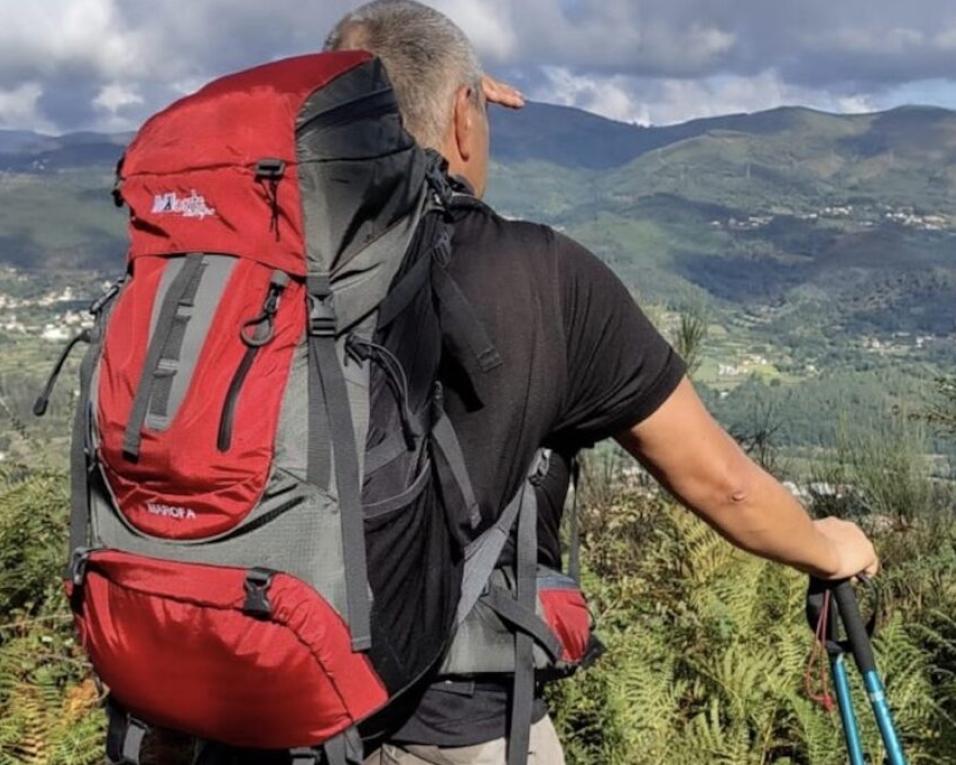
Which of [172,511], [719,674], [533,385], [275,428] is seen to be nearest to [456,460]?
[533,385]

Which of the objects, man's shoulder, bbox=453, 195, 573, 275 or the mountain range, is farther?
the mountain range

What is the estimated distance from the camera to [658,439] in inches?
64.1

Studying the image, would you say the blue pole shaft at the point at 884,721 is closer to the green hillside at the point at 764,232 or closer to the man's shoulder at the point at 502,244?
the man's shoulder at the point at 502,244

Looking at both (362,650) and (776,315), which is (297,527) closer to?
(362,650)

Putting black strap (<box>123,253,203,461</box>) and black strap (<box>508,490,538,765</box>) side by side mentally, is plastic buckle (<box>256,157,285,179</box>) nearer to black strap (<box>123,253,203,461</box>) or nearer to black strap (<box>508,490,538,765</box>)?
black strap (<box>123,253,203,461</box>)

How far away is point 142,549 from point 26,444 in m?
3.71

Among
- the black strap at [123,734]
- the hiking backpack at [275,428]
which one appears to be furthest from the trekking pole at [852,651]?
the black strap at [123,734]

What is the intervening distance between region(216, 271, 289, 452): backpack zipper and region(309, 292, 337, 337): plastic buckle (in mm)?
41

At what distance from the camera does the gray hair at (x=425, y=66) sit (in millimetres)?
1668

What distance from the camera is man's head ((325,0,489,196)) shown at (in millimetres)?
1669

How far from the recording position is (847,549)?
1.84m

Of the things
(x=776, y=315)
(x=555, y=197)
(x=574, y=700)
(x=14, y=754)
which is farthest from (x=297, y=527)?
(x=555, y=197)

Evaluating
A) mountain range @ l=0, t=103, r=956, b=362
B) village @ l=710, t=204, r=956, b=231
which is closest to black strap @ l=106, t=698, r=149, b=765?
mountain range @ l=0, t=103, r=956, b=362

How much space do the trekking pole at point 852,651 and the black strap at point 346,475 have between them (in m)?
0.91
